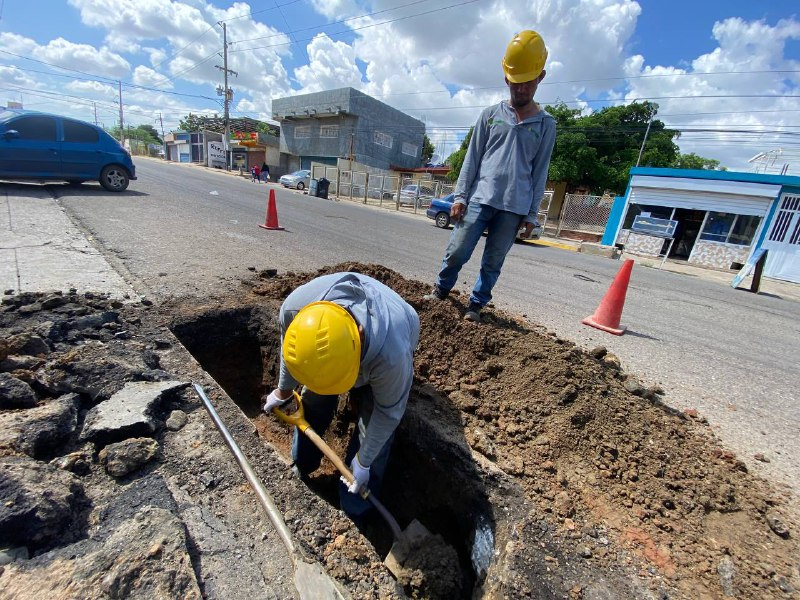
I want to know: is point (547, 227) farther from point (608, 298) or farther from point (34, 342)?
point (34, 342)

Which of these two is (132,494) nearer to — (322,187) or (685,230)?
(685,230)

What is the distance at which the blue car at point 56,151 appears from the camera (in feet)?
24.0

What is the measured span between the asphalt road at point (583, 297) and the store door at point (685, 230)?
6241 mm

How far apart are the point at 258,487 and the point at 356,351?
701 millimetres

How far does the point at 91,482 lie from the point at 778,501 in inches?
121

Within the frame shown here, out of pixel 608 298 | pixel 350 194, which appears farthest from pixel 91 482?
pixel 350 194

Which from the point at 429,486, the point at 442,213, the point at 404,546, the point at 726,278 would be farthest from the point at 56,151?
the point at 726,278

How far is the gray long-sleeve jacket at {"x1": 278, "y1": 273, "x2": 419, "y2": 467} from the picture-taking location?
5.62 ft

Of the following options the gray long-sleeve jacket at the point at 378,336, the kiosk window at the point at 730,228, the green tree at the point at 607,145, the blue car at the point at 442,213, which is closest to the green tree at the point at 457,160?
the green tree at the point at 607,145

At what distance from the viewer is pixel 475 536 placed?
2.02m

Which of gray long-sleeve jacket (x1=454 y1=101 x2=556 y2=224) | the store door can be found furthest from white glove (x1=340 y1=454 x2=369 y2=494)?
the store door

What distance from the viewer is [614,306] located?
4016 millimetres

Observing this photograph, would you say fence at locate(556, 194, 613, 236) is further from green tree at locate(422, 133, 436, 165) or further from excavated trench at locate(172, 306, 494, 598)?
green tree at locate(422, 133, 436, 165)

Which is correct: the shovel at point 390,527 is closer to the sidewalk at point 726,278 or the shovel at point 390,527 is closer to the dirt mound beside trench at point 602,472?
the dirt mound beside trench at point 602,472
